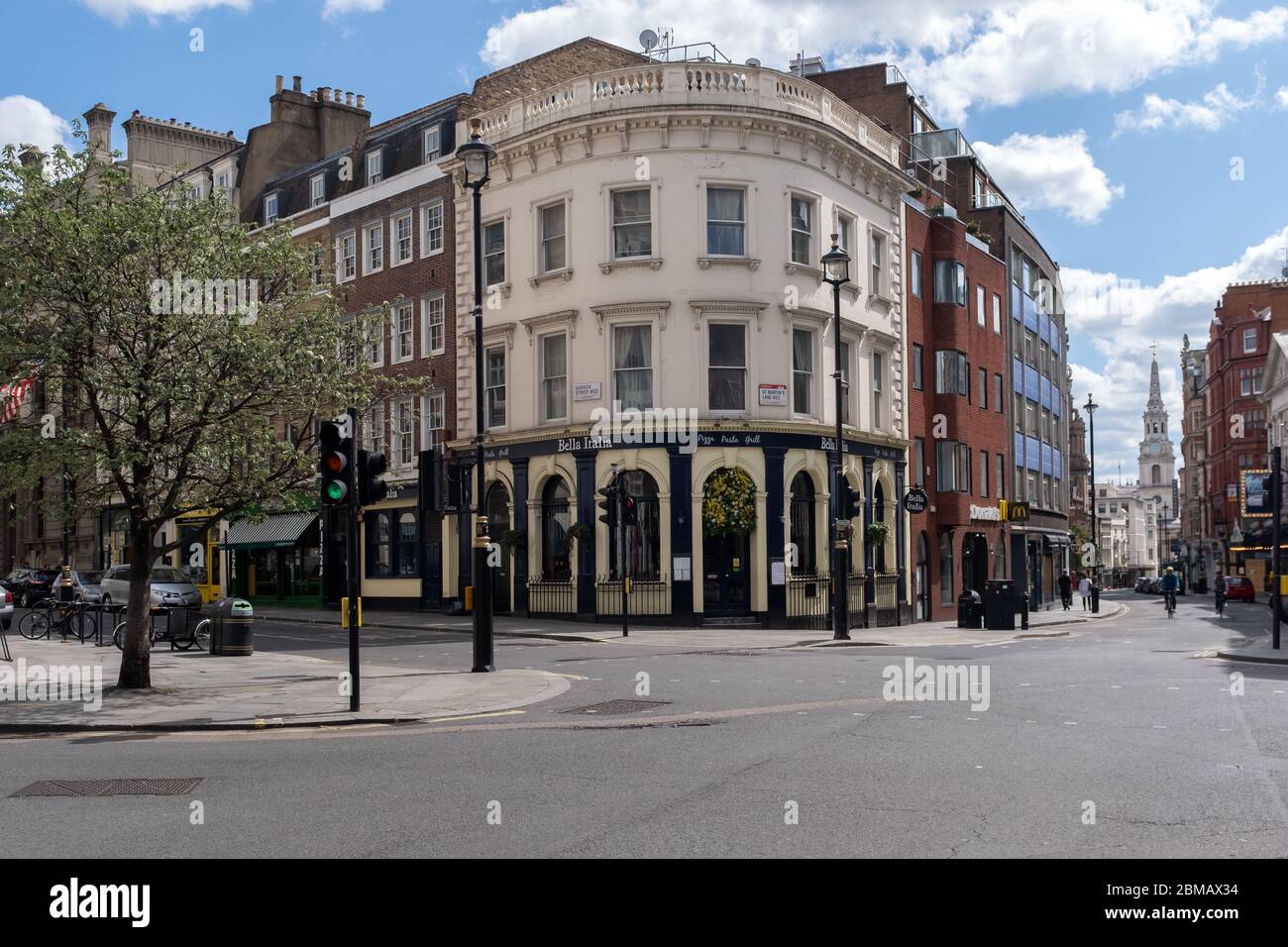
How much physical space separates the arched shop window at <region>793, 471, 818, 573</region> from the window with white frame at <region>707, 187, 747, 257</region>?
640 centimetres

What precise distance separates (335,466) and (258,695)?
12.2 feet

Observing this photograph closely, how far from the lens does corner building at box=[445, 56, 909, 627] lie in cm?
3152

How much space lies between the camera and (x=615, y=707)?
48.1ft

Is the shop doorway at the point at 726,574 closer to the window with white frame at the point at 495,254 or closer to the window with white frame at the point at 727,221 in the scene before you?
the window with white frame at the point at 727,221

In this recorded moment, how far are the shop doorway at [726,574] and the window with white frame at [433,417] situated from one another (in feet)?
34.8

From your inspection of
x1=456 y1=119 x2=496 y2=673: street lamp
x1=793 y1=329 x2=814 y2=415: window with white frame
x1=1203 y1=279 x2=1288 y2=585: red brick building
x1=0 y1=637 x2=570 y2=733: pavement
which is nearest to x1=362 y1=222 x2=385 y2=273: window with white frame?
x1=793 y1=329 x2=814 y2=415: window with white frame

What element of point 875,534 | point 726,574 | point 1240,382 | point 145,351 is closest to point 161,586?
point 726,574

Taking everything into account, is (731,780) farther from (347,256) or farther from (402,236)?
(347,256)

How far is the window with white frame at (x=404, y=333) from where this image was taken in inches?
1531

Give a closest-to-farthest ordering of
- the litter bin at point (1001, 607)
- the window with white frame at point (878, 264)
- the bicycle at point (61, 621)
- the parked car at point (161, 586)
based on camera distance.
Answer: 1. the bicycle at point (61, 621)
2. the litter bin at point (1001, 607)
3. the parked car at point (161, 586)
4. the window with white frame at point (878, 264)

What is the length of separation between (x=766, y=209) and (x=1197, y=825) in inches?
1045

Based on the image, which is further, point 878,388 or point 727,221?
point 878,388

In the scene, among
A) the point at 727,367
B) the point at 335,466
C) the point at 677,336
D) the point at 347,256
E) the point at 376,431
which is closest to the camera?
the point at 335,466

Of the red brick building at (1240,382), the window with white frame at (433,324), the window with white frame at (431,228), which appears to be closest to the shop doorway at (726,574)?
the window with white frame at (433,324)
